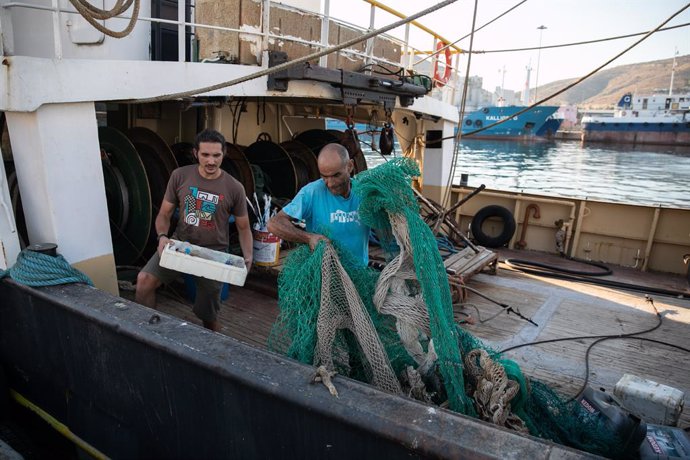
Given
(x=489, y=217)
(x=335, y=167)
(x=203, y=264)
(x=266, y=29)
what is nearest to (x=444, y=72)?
(x=489, y=217)

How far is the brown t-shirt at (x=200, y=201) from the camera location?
394 centimetres

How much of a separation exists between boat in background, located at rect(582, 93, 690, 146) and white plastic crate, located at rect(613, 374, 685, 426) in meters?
58.2

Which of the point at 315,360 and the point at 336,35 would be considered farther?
the point at 336,35

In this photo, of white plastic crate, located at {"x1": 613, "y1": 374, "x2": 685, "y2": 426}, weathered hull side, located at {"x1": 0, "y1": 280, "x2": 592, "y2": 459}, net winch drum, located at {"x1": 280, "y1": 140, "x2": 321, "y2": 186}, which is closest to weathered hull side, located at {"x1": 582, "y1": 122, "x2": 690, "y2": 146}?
net winch drum, located at {"x1": 280, "y1": 140, "x2": 321, "y2": 186}

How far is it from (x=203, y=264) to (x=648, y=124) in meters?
61.0

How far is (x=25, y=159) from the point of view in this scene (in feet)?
12.2

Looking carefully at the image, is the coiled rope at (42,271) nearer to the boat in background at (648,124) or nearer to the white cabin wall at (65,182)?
the white cabin wall at (65,182)

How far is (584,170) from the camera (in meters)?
36.0

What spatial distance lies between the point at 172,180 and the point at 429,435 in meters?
2.83

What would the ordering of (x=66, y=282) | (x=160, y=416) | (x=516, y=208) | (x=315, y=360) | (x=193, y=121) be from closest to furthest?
(x=315, y=360) < (x=160, y=416) < (x=66, y=282) < (x=193, y=121) < (x=516, y=208)

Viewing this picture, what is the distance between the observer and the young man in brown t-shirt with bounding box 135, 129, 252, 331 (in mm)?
3924

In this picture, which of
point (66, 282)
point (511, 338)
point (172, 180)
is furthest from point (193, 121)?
point (511, 338)

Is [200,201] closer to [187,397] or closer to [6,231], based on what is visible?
[6,231]

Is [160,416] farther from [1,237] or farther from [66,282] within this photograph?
[1,237]
